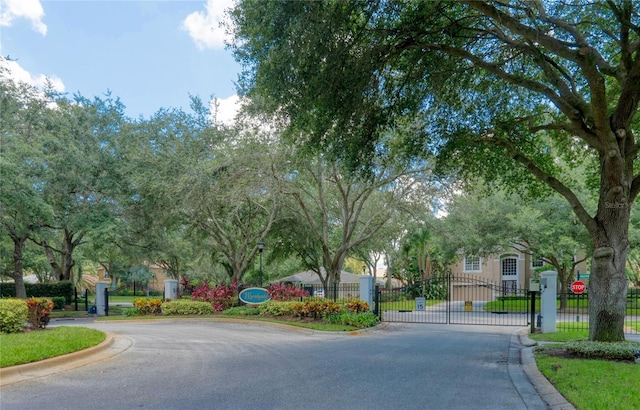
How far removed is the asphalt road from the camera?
6098 mm

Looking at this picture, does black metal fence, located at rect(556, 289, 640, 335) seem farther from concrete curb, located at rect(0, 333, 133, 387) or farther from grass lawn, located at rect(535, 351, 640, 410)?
concrete curb, located at rect(0, 333, 133, 387)

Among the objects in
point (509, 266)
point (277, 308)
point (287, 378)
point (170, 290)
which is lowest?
point (509, 266)

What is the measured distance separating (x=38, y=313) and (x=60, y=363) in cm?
422

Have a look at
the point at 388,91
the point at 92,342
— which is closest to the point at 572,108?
the point at 388,91

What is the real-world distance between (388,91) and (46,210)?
1575 cm

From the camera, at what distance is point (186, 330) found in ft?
49.6

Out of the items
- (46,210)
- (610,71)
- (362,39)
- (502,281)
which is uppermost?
(362,39)

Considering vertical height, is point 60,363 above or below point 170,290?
above

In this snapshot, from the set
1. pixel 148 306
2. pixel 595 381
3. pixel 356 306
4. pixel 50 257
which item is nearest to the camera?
pixel 595 381

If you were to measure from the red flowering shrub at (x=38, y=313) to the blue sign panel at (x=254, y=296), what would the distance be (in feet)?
29.3

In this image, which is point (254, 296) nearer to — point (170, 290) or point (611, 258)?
point (170, 290)

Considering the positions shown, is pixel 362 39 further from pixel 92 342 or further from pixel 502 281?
pixel 502 281

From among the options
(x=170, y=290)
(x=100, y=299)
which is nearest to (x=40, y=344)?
(x=170, y=290)

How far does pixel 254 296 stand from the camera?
2006cm
